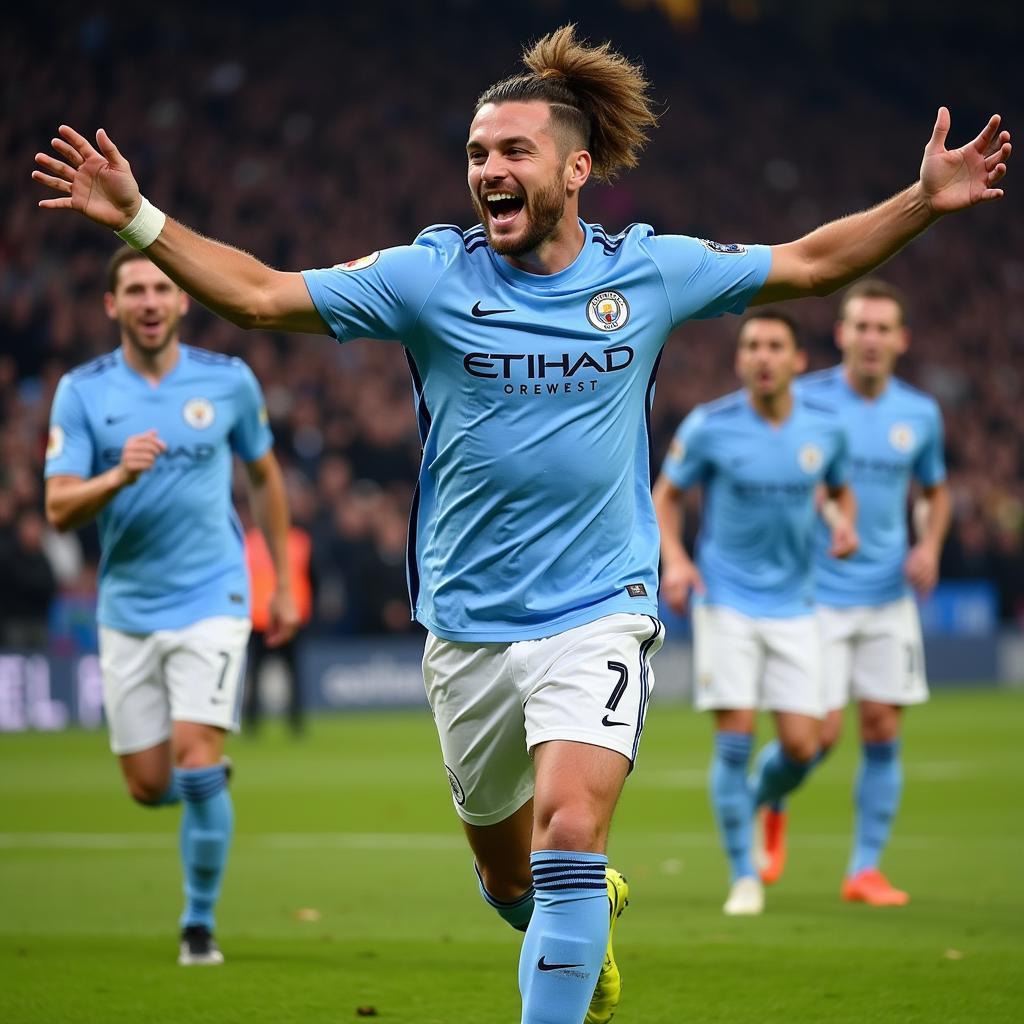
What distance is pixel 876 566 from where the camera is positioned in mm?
9953

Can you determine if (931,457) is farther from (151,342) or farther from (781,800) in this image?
(151,342)

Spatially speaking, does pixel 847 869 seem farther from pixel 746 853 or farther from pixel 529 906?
pixel 529 906

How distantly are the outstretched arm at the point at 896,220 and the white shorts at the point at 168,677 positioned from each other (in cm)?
321

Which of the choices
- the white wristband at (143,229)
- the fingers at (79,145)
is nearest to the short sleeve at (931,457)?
the white wristband at (143,229)

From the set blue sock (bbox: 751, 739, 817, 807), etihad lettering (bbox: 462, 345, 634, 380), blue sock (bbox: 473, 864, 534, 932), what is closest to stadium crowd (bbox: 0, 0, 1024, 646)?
blue sock (bbox: 751, 739, 817, 807)

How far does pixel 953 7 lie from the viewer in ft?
136

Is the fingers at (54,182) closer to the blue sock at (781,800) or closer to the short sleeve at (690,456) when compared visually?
the short sleeve at (690,456)

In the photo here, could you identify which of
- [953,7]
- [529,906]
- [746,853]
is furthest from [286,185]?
[529,906]

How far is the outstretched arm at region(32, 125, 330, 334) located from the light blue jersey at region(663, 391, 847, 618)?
15.9ft

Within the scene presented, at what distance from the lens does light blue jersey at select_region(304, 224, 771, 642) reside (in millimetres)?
5062

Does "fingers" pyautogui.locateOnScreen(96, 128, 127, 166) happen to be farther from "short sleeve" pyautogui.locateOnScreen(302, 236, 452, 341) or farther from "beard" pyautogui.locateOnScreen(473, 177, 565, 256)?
"beard" pyautogui.locateOnScreen(473, 177, 565, 256)

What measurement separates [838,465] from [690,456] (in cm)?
79

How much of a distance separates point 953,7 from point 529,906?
1531 inches

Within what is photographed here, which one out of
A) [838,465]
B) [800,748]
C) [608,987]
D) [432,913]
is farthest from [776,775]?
[608,987]
